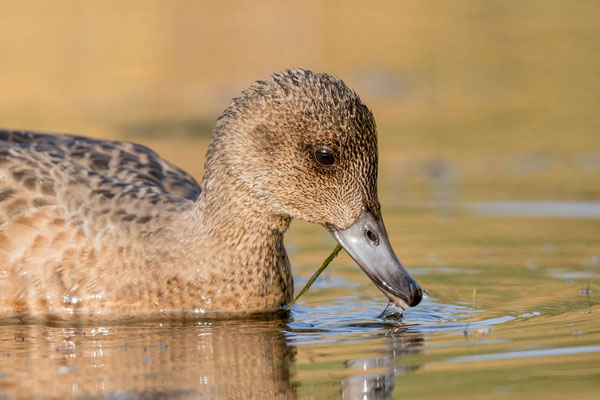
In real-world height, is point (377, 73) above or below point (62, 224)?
above

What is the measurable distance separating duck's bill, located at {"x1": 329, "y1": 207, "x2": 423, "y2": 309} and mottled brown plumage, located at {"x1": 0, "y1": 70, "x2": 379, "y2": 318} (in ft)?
0.20

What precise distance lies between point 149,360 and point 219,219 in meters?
1.48

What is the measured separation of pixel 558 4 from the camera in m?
21.5

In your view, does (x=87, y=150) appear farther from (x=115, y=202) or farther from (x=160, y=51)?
(x=160, y=51)

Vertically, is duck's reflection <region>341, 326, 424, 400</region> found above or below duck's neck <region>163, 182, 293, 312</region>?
below

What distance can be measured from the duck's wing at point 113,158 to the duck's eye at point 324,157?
1542mm

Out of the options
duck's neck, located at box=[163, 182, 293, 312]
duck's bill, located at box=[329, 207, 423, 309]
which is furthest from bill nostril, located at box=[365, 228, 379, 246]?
duck's neck, located at box=[163, 182, 293, 312]

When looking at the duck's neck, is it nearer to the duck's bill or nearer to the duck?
the duck

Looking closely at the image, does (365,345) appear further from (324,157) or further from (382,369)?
(324,157)

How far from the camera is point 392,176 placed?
35.3 ft

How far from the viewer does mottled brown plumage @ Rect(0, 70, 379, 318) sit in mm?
6336

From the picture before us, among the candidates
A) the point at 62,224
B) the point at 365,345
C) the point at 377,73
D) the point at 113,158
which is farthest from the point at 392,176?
the point at 377,73

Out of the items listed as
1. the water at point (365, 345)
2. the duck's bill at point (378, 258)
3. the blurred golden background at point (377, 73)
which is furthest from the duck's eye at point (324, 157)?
the blurred golden background at point (377, 73)

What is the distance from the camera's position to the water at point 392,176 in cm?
525
